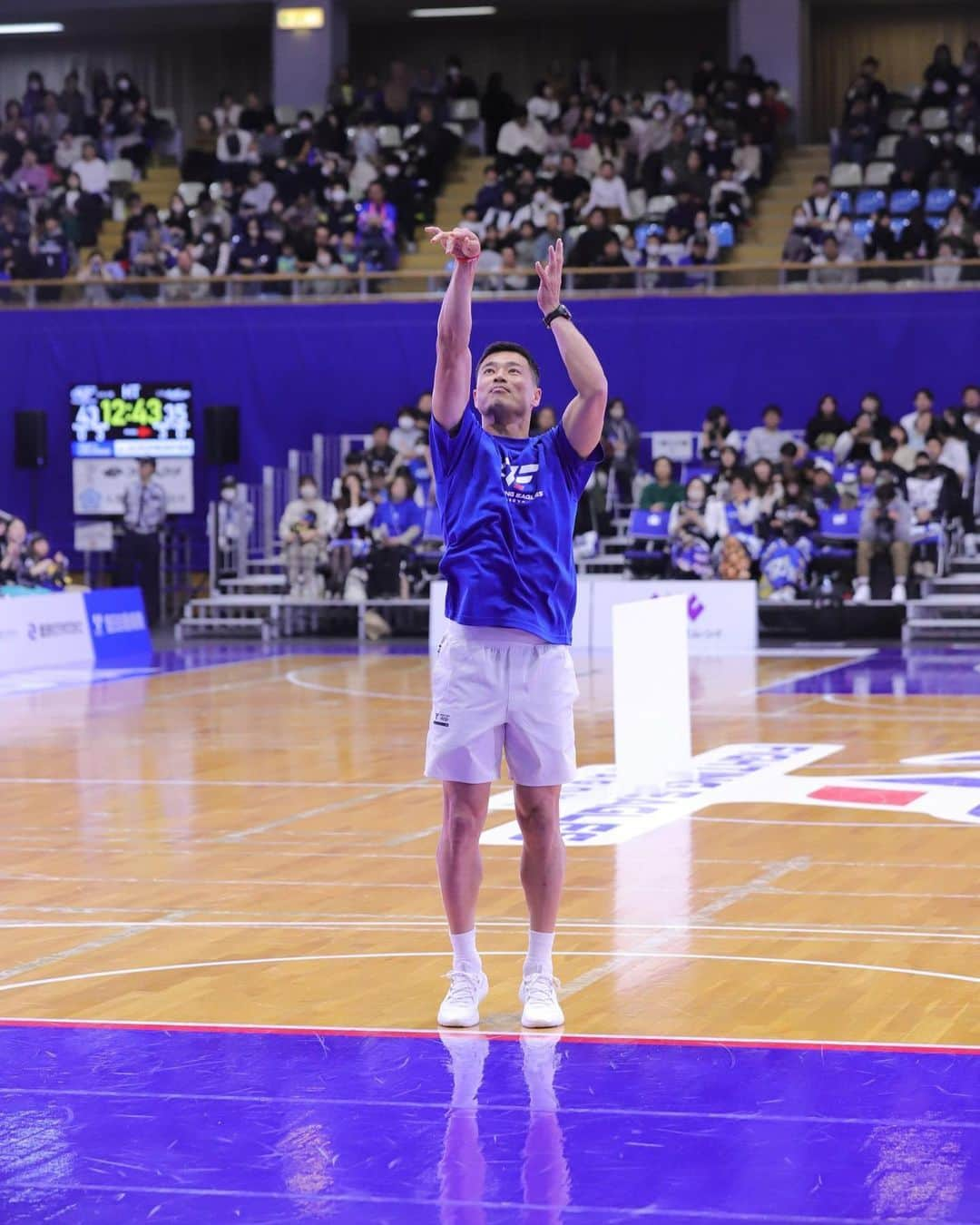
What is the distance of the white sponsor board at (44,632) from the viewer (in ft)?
64.3

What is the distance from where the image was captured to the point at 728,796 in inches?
416

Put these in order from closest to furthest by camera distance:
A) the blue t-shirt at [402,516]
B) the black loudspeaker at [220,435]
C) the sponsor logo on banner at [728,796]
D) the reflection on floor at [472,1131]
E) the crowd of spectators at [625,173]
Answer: the reflection on floor at [472,1131], the sponsor logo on banner at [728,796], the blue t-shirt at [402,516], the crowd of spectators at [625,173], the black loudspeaker at [220,435]

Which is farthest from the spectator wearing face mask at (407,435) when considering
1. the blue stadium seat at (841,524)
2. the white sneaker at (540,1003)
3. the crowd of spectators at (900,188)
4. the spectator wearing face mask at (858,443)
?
the white sneaker at (540,1003)

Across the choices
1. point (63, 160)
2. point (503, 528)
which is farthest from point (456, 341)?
point (63, 160)

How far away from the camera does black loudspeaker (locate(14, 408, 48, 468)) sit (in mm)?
27078

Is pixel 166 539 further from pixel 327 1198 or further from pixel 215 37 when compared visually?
pixel 327 1198

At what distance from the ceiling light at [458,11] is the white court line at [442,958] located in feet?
88.8

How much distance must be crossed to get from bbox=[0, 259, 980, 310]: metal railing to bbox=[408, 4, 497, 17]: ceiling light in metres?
7.99

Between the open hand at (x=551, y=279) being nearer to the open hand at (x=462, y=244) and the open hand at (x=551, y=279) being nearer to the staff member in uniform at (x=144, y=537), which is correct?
the open hand at (x=462, y=244)

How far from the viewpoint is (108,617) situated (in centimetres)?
2142

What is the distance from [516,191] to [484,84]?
7302 mm

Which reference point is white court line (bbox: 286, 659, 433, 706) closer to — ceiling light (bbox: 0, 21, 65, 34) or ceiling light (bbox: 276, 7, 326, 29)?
ceiling light (bbox: 276, 7, 326, 29)

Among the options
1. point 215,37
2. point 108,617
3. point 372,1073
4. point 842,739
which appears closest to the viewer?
point 372,1073

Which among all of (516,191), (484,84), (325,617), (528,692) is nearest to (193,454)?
(325,617)
